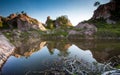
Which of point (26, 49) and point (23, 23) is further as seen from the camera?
point (23, 23)

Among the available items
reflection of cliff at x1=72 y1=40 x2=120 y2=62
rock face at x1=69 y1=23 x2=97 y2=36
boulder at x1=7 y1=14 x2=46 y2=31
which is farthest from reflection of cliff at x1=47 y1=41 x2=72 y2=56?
boulder at x1=7 y1=14 x2=46 y2=31

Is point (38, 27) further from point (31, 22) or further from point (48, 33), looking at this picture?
point (48, 33)

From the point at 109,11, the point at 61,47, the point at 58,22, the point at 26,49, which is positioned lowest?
the point at 26,49

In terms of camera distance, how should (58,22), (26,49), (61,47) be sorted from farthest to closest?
1. (58,22)
2. (61,47)
3. (26,49)

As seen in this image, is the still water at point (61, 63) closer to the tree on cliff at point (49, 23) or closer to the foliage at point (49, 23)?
the tree on cliff at point (49, 23)

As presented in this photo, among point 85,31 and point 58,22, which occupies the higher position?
point 58,22

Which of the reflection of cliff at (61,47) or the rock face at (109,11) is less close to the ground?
the rock face at (109,11)

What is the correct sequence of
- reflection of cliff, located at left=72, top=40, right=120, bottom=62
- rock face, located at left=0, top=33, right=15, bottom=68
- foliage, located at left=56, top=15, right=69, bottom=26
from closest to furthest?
rock face, located at left=0, top=33, right=15, bottom=68 → reflection of cliff, located at left=72, top=40, right=120, bottom=62 → foliage, located at left=56, top=15, right=69, bottom=26

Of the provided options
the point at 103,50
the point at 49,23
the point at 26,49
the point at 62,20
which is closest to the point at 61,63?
the point at 103,50

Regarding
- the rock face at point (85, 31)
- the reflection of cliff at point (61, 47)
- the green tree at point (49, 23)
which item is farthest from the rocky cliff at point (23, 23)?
the reflection of cliff at point (61, 47)

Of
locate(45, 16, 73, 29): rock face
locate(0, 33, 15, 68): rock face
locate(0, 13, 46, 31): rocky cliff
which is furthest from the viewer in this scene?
locate(45, 16, 73, 29): rock face

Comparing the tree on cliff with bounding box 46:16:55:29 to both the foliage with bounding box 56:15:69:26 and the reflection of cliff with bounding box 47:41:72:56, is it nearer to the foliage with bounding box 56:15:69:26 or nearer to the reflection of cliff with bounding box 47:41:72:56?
the foliage with bounding box 56:15:69:26

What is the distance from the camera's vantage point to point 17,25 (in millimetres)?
100812

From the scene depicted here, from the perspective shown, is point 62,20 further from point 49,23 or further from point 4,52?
point 4,52
